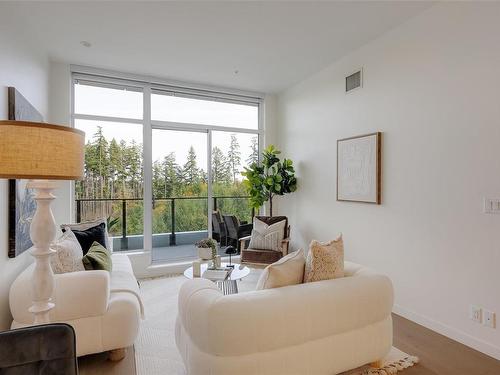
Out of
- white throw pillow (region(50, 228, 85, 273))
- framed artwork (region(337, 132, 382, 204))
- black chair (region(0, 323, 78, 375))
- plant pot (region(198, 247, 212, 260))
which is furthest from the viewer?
framed artwork (region(337, 132, 382, 204))

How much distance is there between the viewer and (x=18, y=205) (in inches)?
93.2

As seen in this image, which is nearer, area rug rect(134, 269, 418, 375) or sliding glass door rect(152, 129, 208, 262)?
area rug rect(134, 269, 418, 375)

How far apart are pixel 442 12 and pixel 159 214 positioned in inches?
166

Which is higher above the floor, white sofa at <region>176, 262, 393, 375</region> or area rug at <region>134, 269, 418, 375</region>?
white sofa at <region>176, 262, 393, 375</region>

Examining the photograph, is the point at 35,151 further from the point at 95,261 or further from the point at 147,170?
the point at 147,170

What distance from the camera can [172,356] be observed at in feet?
7.29

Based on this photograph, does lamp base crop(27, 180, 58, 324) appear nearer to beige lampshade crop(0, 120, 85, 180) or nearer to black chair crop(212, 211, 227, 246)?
beige lampshade crop(0, 120, 85, 180)

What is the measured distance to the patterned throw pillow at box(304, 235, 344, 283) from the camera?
1879 mm

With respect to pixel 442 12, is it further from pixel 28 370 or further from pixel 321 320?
pixel 28 370

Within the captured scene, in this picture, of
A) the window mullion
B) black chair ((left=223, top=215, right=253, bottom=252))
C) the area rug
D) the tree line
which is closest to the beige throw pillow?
the area rug

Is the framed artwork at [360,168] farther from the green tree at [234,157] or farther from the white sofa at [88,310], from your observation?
the white sofa at [88,310]

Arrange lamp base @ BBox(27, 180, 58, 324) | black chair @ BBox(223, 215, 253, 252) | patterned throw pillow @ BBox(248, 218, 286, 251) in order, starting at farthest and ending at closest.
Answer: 1. black chair @ BBox(223, 215, 253, 252)
2. patterned throw pillow @ BBox(248, 218, 286, 251)
3. lamp base @ BBox(27, 180, 58, 324)

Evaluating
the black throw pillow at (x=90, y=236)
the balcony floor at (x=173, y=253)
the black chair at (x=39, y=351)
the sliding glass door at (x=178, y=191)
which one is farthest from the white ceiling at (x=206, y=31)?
the balcony floor at (x=173, y=253)

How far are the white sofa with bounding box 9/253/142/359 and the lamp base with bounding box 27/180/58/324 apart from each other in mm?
438
